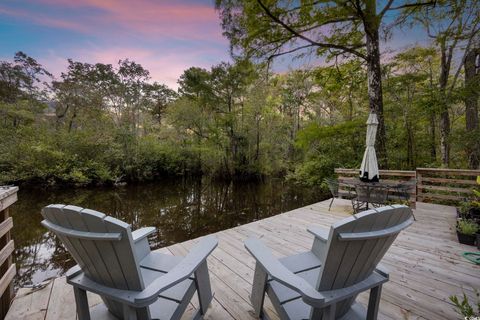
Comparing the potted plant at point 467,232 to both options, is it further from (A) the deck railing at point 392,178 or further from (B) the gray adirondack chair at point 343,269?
(B) the gray adirondack chair at point 343,269

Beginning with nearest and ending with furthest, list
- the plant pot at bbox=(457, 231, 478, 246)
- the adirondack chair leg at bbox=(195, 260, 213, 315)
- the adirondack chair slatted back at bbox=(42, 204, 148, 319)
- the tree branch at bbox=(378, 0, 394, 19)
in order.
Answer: the adirondack chair slatted back at bbox=(42, 204, 148, 319) → the adirondack chair leg at bbox=(195, 260, 213, 315) → the plant pot at bbox=(457, 231, 478, 246) → the tree branch at bbox=(378, 0, 394, 19)

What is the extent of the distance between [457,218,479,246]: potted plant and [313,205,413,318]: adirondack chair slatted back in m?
2.58

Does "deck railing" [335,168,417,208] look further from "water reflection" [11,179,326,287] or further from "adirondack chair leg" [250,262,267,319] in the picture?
"adirondack chair leg" [250,262,267,319]

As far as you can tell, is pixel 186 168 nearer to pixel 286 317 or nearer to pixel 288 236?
pixel 288 236

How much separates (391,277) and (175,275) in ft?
6.97

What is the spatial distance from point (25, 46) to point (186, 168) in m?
8.76

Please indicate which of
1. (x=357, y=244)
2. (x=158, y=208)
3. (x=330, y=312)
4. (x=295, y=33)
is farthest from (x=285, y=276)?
(x=158, y=208)

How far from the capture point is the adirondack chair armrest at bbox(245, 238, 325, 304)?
1.00 metres

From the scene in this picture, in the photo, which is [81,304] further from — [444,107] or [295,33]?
[444,107]

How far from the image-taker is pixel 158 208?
23.6 feet

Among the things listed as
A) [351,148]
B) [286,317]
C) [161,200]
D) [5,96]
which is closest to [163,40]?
[161,200]

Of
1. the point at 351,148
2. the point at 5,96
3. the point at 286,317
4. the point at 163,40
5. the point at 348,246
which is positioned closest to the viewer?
the point at 348,246

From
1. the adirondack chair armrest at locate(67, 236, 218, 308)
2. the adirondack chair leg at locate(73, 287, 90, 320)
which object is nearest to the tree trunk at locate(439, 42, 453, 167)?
the adirondack chair armrest at locate(67, 236, 218, 308)

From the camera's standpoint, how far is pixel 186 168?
13781 mm
